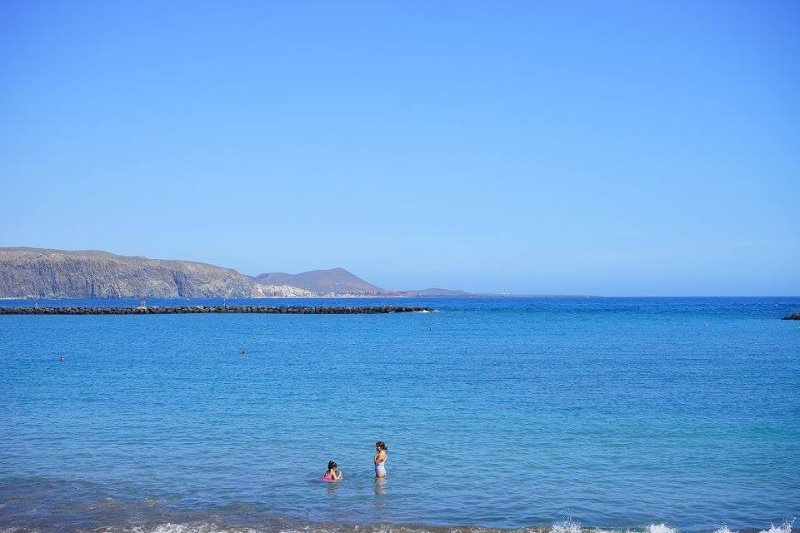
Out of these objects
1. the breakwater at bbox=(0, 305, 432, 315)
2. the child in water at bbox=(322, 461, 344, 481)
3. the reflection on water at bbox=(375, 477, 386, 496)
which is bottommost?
the reflection on water at bbox=(375, 477, 386, 496)

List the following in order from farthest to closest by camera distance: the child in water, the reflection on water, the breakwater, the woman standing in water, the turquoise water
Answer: the breakwater, the woman standing in water, the child in water, the reflection on water, the turquoise water

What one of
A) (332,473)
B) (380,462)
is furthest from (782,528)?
(332,473)

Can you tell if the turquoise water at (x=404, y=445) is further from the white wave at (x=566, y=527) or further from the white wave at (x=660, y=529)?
the white wave at (x=566, y=527)

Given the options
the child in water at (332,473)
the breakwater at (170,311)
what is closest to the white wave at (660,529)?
the child in water at (332,473)

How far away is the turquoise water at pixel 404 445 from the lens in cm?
1423

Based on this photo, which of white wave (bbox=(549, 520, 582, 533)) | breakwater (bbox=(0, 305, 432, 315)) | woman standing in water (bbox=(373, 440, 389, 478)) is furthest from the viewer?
breakwater (bbox=(0, 305, 432, 315))

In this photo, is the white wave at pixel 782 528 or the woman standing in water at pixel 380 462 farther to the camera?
the woman standing in water at pixel 380 462

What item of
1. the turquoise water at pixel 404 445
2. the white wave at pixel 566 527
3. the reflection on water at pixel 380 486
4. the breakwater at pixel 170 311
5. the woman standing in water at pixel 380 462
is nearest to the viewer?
the white wave at pixel 566 527

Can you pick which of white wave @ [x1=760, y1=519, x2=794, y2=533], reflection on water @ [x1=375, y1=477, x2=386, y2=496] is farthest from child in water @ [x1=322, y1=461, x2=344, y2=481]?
white wave @ [x1=760, y1=519, x2=794, y2=533]

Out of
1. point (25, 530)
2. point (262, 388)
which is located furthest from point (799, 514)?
point (262, 388)

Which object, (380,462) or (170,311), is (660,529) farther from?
(170,311)

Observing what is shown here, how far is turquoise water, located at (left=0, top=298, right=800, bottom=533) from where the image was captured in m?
14.2

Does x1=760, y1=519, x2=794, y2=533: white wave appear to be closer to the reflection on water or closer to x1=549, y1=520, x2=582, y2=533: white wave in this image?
x1=549, y1=520, x2=582, y2=533: white wave

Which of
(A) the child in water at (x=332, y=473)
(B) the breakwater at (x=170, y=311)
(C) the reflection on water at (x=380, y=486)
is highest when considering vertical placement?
(B) the breakwater at (x=170, y=311)
